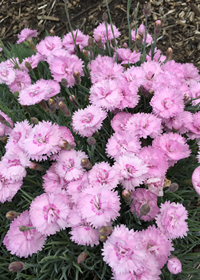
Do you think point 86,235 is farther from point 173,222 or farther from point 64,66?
point 64,66

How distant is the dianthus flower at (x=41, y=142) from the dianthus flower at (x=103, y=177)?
206 mm

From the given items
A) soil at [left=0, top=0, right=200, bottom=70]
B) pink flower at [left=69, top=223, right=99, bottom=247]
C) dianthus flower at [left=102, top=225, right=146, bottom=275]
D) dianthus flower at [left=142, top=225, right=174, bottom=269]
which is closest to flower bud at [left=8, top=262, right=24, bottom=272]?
pink flower at [left=69, top=223, right=99, bottom=247]

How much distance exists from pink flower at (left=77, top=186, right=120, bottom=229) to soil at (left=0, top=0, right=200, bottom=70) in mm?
1972

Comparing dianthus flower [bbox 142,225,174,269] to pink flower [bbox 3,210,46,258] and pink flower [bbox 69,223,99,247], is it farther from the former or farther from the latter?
pink flower [bbox 3,210,46,258]

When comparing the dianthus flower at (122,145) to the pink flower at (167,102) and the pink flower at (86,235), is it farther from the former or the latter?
the pink flower at (86,235)

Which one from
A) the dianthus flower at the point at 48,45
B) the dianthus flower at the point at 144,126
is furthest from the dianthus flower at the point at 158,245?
the dianthus flower at the point at 48,45

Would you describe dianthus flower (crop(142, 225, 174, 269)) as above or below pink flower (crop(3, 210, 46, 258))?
below

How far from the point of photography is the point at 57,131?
3.76 feet

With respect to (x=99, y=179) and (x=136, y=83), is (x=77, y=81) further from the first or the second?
(x=99, y=179)

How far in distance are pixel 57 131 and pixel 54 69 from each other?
48 centimetres

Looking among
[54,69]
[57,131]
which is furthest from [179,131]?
[54,69]

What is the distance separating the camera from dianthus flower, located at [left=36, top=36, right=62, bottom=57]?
1.64 meters

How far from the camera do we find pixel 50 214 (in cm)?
102

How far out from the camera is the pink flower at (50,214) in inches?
40.1
